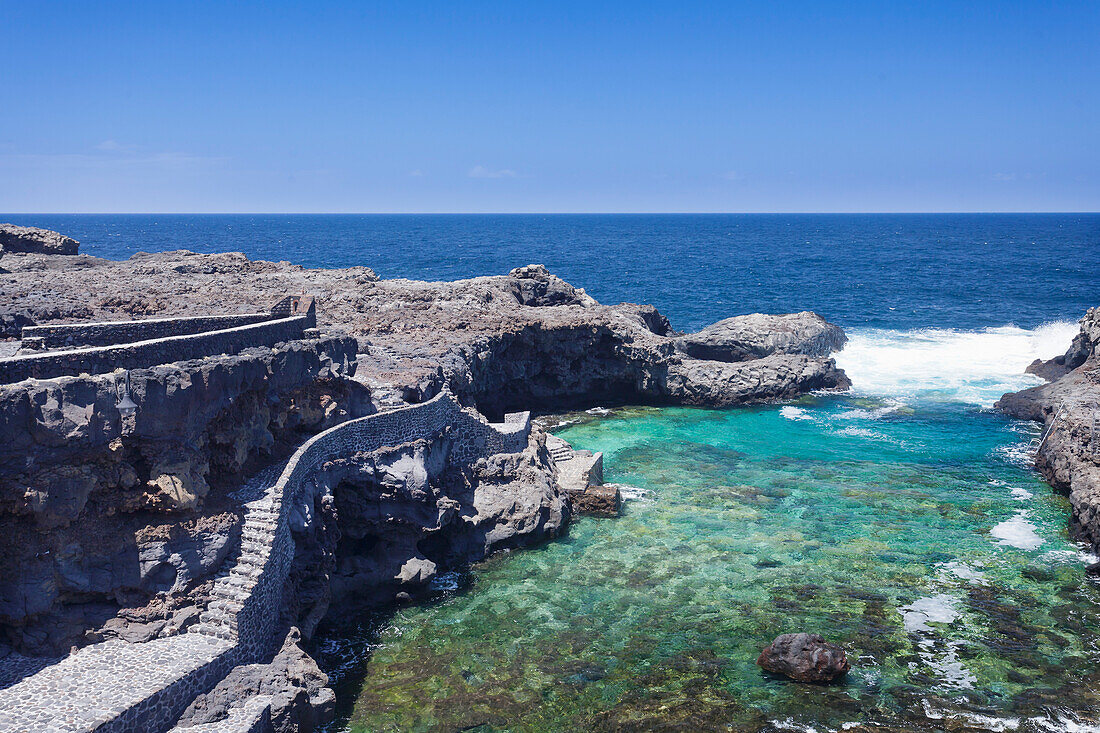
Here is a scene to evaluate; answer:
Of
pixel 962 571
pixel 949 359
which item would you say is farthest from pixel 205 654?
pixel 949 359

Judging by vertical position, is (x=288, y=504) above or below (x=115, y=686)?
above

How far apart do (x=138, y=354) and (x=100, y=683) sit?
7.55 metres

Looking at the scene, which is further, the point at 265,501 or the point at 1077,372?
the point at 1077,372

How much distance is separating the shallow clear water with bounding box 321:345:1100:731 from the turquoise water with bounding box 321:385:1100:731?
0.07 metres

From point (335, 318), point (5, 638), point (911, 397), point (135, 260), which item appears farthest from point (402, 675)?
point (135, 260)

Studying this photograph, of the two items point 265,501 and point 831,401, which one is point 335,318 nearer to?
point 265,501

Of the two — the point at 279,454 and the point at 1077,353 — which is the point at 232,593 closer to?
the point at 279,454

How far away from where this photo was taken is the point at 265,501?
2192cm

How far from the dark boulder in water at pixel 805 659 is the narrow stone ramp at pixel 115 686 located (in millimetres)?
13350

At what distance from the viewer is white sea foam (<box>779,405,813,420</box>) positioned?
45719 millimetres

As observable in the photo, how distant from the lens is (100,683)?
55.7 ft

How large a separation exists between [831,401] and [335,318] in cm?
2836

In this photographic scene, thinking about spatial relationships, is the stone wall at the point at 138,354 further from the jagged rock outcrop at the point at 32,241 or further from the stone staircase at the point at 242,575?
the jagged rock outcrop at the point at 32,241

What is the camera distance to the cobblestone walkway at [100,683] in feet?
51.5
